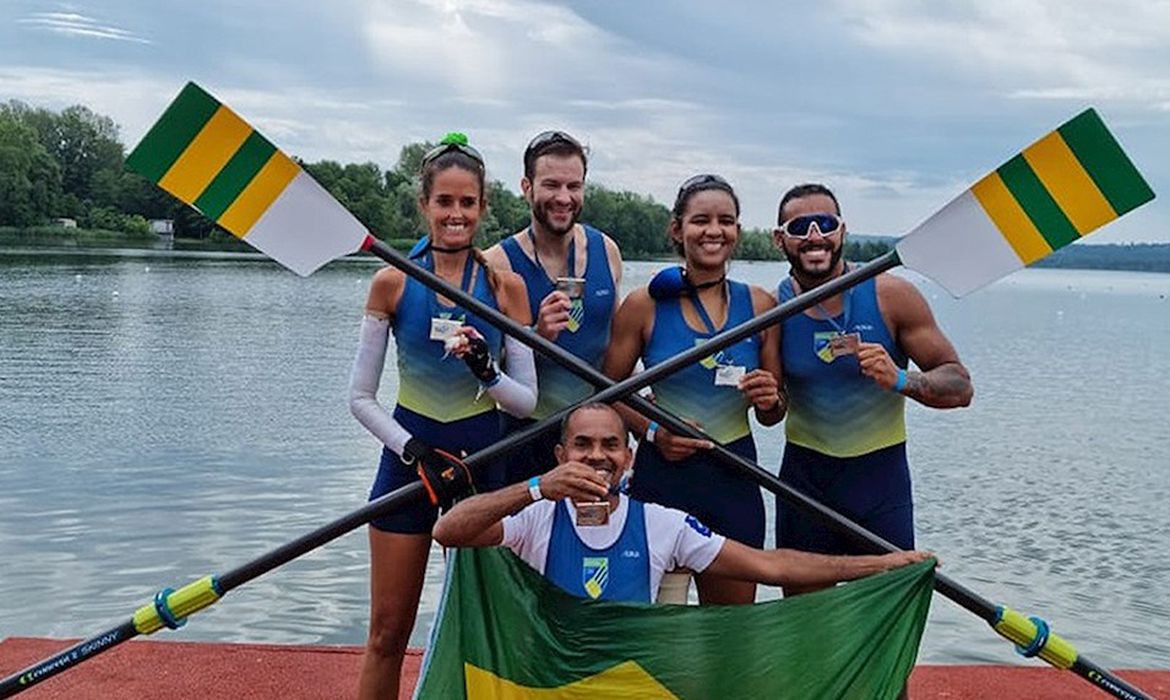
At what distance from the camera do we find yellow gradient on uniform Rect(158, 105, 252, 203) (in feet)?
10.8

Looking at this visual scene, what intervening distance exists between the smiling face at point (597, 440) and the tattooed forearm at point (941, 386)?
34.8 inches

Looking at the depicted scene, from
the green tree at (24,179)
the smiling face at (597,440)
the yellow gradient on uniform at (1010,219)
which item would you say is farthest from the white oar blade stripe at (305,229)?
the green tree at (24,179)

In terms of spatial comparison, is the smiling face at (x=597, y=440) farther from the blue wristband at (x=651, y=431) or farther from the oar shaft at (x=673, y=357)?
the blue wristband at (x=651, y=431)

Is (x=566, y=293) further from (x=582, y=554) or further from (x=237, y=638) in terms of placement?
(x=237, y=638)

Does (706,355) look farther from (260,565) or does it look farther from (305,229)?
(260,565)

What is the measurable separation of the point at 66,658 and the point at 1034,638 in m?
2.86

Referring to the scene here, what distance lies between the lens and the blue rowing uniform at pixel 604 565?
128 inches

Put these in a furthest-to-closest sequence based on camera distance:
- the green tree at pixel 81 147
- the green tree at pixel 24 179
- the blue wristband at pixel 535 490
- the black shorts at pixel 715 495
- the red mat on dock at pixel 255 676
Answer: the green tree at pixel 81 147 < the green tree at pixel 24 179 < the red mat on dock at pixel 255 676 < the black shorts at pixel 715 495 < the blue wristband at pixel 535 490

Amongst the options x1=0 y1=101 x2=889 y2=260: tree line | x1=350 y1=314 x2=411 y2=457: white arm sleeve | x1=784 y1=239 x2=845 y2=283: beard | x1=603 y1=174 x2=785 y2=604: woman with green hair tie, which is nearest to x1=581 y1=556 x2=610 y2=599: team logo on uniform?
x1=603 y1=174 x2=785 y2=604: woman with green hair tie

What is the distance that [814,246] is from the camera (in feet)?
11.3

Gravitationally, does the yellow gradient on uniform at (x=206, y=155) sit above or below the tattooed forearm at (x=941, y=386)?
above

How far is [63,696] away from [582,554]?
2.41 metres

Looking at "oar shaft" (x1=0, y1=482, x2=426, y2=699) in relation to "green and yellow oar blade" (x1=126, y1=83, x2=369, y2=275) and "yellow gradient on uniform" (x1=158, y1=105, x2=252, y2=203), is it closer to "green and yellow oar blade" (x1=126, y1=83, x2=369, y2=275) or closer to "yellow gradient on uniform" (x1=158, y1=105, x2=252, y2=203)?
"green and yellow oar blade" (x1=126, y1=83, x2=369, y2=275)

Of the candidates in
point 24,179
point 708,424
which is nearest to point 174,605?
point 708,424
